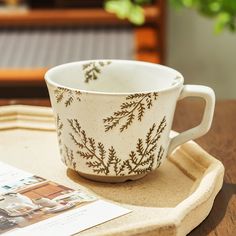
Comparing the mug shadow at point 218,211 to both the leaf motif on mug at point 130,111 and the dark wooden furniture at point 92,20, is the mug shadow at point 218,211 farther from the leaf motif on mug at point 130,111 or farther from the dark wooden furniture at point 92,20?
the dark wooden furniture at point 92,20

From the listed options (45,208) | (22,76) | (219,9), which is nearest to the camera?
(45,208)

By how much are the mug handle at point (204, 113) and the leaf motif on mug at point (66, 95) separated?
0.11 metres

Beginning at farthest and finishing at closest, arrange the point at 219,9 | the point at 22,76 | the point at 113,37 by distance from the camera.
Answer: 1. the point at 113,37
2. the point at 219,9
3. the point at 22,76

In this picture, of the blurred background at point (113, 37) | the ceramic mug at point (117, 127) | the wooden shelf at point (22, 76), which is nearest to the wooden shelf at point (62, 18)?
the blurred background at point (113, 37)

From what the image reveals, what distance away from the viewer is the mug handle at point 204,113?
63cm

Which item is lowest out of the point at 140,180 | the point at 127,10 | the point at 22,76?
the point at 22,76

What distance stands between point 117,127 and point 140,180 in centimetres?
7

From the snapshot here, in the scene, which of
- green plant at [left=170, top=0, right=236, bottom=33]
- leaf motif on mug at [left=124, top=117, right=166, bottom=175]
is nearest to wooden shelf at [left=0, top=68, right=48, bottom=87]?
green plant at [left=170, top=0, right=236, bottom=33]

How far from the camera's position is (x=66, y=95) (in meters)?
0.60

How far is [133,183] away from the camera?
63 cm

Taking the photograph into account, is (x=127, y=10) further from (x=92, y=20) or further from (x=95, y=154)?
(x=95, y=154)

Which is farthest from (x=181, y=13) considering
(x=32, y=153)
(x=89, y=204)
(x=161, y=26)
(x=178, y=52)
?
(x=89, y=204)

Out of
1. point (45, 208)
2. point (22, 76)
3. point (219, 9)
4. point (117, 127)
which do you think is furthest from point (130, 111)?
point (219, 9)

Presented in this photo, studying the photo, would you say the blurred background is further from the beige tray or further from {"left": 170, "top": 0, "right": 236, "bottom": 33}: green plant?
the beige tray
